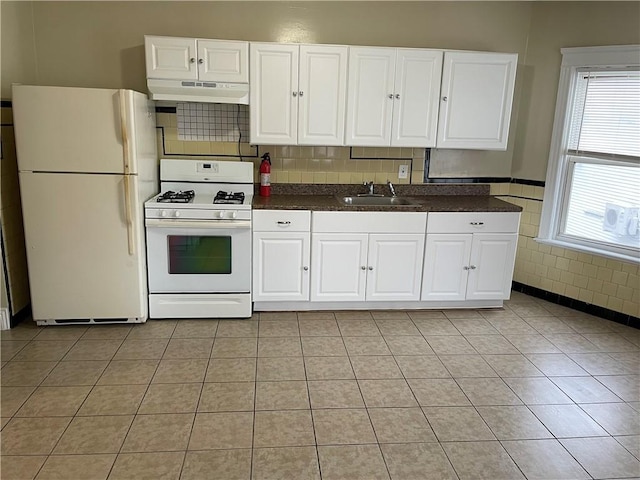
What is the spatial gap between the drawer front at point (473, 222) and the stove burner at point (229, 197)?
1.42 metres

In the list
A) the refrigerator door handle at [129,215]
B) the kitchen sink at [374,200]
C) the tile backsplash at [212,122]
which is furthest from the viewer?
the kitchen sink at [374,200]

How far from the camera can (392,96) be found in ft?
11.9

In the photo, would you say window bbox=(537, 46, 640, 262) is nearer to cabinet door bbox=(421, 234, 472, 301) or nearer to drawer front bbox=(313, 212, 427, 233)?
cabinet door bbox=(421, 234, 472, 301)

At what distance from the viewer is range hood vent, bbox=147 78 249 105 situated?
342 centimetres

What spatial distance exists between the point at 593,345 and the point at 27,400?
3.48m

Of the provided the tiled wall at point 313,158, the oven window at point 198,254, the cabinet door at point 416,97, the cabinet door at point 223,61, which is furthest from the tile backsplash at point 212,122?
the cabinet door at point 416,97

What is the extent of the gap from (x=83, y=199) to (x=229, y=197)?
993 mm

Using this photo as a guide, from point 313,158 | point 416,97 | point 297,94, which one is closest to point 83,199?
point 297,94

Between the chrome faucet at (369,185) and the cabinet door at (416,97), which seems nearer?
the cabinet door at (416,97)

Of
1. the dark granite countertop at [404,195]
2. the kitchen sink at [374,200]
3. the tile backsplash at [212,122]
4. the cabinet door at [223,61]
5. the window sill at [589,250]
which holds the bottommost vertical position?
the window sill at [589,250]

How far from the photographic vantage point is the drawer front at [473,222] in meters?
3.63

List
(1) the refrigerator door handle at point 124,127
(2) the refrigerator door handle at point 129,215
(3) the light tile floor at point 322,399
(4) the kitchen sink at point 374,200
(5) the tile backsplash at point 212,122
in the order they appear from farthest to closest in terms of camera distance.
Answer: (4) the kitchen sink at point 374,200 → (5) the tile backsplash at point 212,122 → (2) the refrigerator door handle at point 129,215 → (1) the refrigerator door handle at point 124,127 → (3) the light tile floor at point 322,399

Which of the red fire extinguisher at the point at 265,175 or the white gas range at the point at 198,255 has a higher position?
the red fire extinguisher at the point at 265,175

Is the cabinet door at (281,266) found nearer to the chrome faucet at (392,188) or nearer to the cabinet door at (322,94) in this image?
→ the cabinet door at (322,94)
